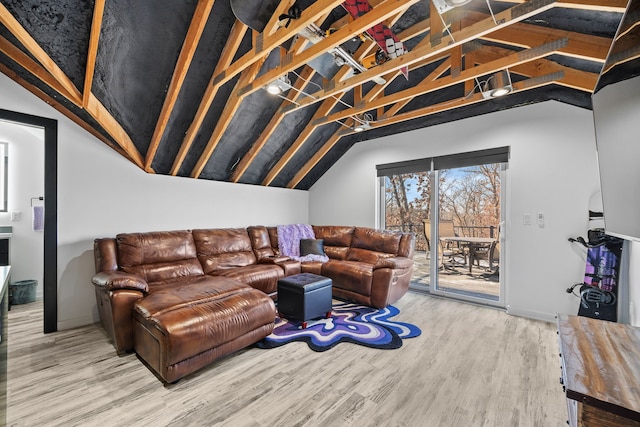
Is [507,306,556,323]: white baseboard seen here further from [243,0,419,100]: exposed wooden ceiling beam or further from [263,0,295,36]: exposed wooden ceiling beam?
[263,0,295,36]: exposed wooden ceiling beam

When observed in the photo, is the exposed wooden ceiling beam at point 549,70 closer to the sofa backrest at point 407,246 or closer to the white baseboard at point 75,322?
the sofa backrest at point 407,246

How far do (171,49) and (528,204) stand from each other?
4.31m

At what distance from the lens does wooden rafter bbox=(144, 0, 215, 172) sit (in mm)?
2104

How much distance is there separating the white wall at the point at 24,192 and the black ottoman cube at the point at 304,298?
12.4 feet

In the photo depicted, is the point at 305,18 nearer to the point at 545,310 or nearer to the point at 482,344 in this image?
the point at 482,344

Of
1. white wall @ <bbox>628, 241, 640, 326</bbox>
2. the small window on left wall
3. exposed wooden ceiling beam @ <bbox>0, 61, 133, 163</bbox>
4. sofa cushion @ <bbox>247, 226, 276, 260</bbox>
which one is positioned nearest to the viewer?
white wall @ <bbox>628, 241, 640, 326</bbox>

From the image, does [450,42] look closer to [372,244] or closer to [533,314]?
[372,244]

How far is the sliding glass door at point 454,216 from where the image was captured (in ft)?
12.6

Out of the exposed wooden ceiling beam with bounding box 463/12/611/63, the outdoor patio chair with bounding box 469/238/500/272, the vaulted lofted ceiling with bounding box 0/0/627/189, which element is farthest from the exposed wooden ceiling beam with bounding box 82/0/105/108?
the outdoor patio chair with bounding box 469/238/500/272

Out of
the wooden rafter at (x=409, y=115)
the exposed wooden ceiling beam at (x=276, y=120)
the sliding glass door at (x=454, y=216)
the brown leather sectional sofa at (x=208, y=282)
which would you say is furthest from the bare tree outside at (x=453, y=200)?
the exposed wooden ceiling beam at (x=276, y=120)

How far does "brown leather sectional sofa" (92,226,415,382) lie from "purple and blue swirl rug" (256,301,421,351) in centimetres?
23

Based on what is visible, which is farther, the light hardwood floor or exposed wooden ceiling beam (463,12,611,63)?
exposed wooden ceiling beam (463,12,611,63)

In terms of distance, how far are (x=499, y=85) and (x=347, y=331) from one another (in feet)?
9.93

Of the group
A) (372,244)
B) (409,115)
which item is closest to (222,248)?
(372,244)
